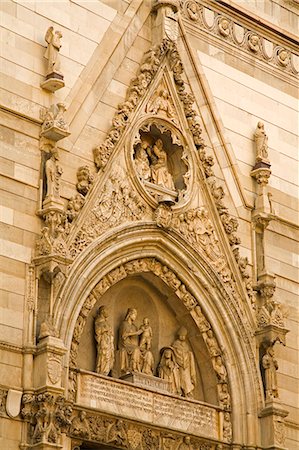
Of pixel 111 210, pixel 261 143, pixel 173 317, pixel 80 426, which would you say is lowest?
pixel 80 426

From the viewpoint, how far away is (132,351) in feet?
51.9

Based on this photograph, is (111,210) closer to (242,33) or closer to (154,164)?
(154,164)

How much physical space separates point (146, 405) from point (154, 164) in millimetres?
3075

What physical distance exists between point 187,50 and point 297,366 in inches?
168

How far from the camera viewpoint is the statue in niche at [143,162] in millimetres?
16422

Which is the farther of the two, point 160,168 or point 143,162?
point 160,168

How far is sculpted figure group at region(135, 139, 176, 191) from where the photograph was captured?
1655 centimetres

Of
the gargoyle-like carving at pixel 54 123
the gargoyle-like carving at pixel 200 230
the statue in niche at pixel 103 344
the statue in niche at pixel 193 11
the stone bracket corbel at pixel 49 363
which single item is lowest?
the stone bracket corbel at pixel 49 363

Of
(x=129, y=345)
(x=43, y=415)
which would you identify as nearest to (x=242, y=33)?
(x=129, y=345)

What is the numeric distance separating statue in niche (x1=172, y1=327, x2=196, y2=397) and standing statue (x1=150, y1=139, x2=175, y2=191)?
1784 millimetres

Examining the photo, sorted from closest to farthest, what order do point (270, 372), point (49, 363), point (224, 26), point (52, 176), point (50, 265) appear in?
point (49, 363), point (50, 265), point (52, 176), point (270, 372), point (224, 26)

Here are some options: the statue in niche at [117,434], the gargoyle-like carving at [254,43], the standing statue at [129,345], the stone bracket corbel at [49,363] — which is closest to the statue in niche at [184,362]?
the standing statue at [129,345]

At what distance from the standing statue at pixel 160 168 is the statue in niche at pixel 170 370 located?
2.03 m

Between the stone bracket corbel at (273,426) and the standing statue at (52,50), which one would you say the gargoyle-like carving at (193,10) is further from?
the stone bracket corbel at (273,426)
